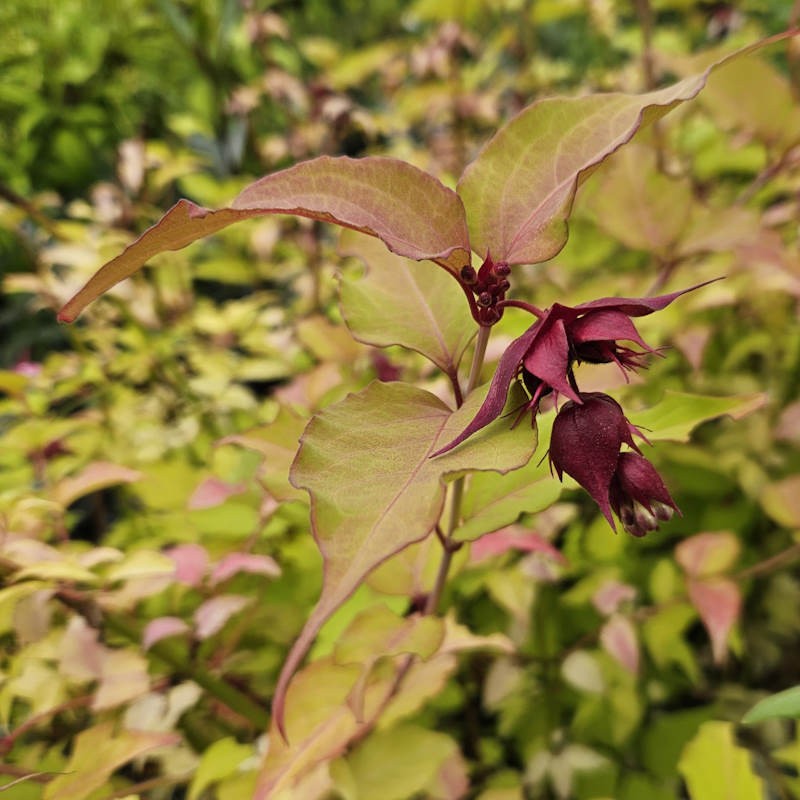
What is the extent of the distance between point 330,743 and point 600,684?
0.32m

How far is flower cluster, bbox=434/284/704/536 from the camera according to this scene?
261 millimetres

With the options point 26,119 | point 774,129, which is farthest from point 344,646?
point 26,119

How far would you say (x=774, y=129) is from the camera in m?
0.67

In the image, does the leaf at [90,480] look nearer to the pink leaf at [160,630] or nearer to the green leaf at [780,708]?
the pink leaf at [160,630]

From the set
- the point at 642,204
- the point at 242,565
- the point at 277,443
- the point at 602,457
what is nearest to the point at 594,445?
the point at 602,457

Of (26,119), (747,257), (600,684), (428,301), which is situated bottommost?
(600,684)

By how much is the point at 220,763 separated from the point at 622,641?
354 millimetres

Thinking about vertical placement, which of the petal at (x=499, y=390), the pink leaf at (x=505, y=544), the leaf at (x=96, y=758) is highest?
the petal at (x=499, y=390)

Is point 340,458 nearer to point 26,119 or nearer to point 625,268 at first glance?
point 625,268

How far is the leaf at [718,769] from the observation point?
18.5 inches

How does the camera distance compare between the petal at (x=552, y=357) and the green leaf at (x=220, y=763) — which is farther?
the green leaf at (x=220, y=763)

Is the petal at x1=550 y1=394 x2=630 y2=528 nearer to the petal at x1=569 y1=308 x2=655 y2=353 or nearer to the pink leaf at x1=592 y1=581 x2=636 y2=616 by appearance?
the petal at x1=569 y1=308 x2=655 y2=353

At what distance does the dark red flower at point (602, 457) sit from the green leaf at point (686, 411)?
3.4 inches

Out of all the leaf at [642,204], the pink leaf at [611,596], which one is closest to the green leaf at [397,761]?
the pink leaf at [611,596]
